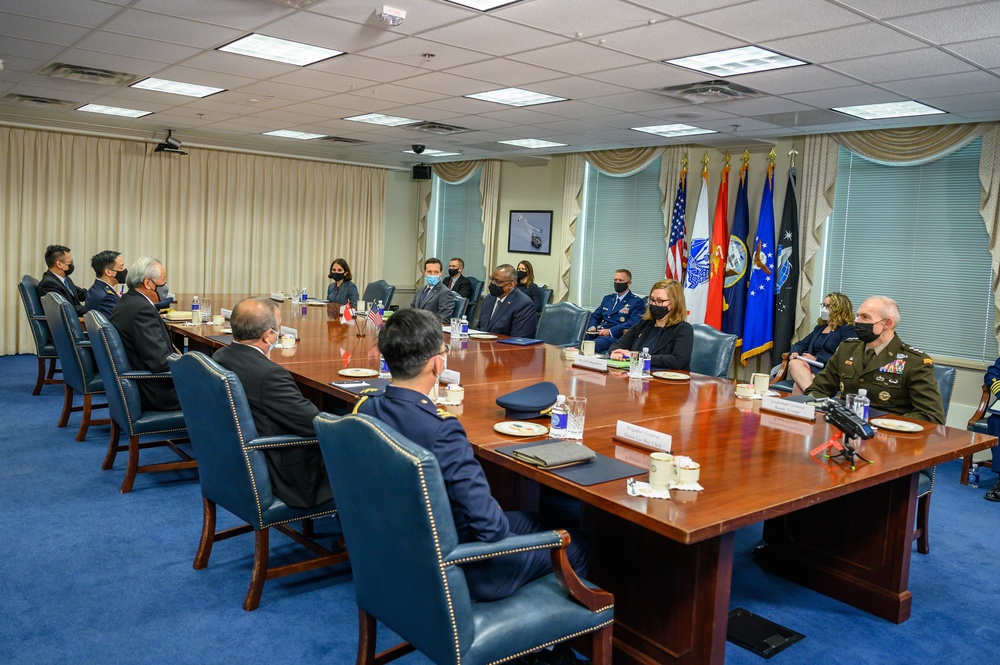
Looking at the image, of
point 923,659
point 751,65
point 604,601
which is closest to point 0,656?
point 604,601

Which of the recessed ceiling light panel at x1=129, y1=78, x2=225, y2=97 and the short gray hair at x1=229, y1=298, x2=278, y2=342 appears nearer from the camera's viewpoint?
the short gray hair at x1=229, y1=298, x2=278, y2=342

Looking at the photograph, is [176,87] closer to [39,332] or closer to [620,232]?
[39,332]

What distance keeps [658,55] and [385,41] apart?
5.15 feet

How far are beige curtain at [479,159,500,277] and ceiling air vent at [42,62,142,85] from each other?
200 inches

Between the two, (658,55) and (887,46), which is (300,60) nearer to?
(658,55)

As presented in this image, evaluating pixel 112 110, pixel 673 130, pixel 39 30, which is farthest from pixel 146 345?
pixel 673 130

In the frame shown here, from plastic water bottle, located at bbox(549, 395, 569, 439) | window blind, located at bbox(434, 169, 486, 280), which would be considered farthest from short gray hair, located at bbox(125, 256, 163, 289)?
window blind, located at bbox(434, 169, 486, 280)

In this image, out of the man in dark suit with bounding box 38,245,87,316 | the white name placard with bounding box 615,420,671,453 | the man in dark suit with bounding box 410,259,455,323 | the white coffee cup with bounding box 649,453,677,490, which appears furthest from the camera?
the man in dark suit with bounding box 410,259,455,323

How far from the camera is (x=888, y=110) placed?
5.74 m

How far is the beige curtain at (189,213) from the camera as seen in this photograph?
8859mm

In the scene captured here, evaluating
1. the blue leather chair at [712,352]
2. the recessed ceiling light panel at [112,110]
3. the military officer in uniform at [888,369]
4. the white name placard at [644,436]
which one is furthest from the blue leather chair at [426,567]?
the recessed ceiling light panel at [112,110]

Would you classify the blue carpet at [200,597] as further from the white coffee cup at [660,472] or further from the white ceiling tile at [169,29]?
the white ceiling tile at [169,29]

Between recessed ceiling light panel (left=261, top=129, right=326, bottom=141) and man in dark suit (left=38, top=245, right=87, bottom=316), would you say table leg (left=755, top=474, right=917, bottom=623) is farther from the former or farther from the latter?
recessed ceiling light panel (left=261, top=129, right=326, bottom=141)

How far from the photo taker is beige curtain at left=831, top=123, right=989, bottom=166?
609 centimetres
